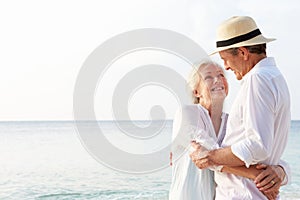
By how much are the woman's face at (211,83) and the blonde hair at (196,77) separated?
0.03 feet

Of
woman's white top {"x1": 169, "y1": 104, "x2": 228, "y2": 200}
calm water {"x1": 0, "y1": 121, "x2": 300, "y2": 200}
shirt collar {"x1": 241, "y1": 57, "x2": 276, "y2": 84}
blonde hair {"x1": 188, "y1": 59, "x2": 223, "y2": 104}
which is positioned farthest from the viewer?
calm water {"x1": 0, "y1": 121, "x2": 300, "y2": 200}

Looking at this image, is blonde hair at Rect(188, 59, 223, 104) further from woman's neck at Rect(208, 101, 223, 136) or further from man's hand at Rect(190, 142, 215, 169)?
man's hand at Rect(190, 142, 215, 169)

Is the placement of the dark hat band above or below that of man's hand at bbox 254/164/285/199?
above

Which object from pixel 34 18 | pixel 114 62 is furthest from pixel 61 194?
pixel 34 18

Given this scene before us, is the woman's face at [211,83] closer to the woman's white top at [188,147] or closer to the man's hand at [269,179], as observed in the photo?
the woman's white top at [188,147]

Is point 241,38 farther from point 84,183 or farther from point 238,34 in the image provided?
point 84,183

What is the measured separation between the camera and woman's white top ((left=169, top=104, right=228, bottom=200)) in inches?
89.7

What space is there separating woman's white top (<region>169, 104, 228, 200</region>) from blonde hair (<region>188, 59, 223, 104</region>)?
12 cm

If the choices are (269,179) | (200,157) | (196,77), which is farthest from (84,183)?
(269,179)

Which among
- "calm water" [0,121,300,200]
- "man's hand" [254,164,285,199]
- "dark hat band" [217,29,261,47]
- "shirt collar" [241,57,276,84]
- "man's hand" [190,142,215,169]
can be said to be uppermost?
"dark hat band" [217,29,261,47]

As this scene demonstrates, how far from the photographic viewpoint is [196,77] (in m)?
2.40

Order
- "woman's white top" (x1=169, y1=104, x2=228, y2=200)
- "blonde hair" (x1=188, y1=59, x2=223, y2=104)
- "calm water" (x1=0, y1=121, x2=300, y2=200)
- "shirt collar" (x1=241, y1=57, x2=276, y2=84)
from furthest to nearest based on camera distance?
"calm water" (x1=0, y1=121, x2=300, y2=200)
"blonde hair" (x1=188, y1=59, x2=223, y2=104)
"woman's white top" (x1=169, y1=104, x2=228, y2=200)
"shirt collar" (x1=241, y1=57, x2=276, y2=84)

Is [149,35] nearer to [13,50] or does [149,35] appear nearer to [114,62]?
[114,62]

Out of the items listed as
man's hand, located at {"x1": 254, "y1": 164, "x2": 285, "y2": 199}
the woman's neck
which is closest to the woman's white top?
the woman's neck
